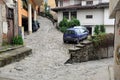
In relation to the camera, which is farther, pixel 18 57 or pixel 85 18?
pixel 85 18

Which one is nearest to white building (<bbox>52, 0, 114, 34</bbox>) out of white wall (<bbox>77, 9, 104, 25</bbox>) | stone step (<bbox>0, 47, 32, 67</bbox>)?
white wall (<bbox>77, 9, 104, 25</bbox>)

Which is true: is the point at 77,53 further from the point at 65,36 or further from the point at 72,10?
the point at 72,10

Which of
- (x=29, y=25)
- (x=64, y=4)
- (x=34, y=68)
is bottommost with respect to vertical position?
(x=34, y=68)

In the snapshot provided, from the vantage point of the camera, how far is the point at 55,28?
125 ft

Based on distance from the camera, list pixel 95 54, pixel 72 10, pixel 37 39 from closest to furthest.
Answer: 1. pixel 95 54
2. pixel 37 39
3. pixel 72 10

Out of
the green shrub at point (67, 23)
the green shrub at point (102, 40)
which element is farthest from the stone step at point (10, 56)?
the green shrub at point (67, 23)

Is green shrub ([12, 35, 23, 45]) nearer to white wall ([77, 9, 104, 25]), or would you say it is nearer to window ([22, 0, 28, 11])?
window ([22, 0, 28, 11])

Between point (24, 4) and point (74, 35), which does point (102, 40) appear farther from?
point (24, 4)

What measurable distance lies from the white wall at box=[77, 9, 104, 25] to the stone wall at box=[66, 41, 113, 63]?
708 inches

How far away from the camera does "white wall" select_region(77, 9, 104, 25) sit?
3900 centimetres

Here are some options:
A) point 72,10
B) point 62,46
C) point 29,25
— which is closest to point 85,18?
A: point 72,10

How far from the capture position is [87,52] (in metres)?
19.3

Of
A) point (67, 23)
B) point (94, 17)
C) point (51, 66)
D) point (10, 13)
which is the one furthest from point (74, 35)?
point (94, 17)

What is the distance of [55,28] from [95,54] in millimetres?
18305
